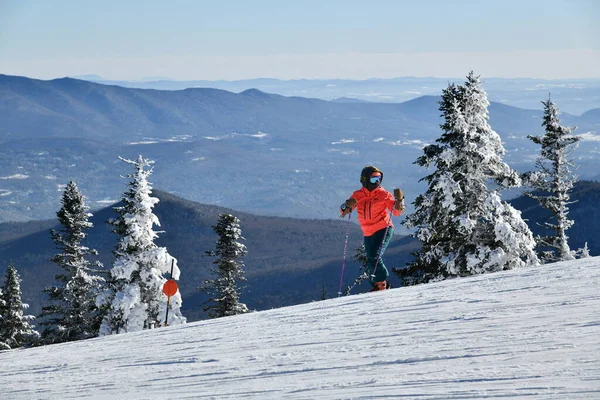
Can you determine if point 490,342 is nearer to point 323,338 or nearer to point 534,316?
point 534,316

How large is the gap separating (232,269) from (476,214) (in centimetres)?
1507

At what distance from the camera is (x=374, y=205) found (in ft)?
38.9

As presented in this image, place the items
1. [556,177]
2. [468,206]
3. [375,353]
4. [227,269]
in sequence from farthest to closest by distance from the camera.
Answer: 1. [227,269]
2. [556,177]
3. [468,206]
4. [375,353]

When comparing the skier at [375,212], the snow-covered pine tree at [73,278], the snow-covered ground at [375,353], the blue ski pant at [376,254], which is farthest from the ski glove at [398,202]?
the snow-covered pine tree at [73,278]

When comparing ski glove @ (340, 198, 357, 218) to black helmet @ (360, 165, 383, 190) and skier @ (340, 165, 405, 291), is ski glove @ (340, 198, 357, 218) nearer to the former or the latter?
skier @ (340, 165, 405, 291)

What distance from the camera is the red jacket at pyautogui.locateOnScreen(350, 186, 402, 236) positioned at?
38.7 ft

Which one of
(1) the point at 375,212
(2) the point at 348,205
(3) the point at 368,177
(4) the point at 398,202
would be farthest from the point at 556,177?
(2) the point at 348,205

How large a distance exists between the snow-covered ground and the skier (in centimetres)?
241

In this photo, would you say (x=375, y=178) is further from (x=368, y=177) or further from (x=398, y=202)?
(x=398, y=202)

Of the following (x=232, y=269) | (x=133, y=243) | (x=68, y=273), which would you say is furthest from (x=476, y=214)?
(x=68, y=273)

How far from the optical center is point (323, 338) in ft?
22.5

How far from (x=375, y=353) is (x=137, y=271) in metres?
22.0

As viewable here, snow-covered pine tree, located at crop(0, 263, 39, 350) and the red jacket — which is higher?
the red jacket

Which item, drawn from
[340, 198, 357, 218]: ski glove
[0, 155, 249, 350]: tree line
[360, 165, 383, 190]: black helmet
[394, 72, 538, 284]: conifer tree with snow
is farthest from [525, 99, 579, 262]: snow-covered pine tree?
[340, 198, 357, 218]: ski glove
